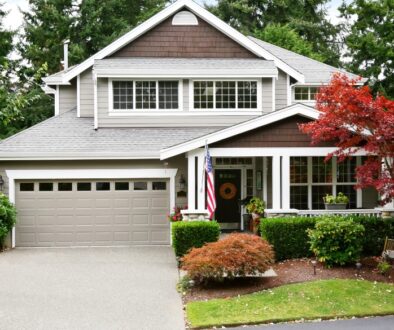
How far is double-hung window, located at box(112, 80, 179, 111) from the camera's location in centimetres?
2102

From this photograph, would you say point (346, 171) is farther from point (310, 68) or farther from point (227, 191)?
point (310, 68)

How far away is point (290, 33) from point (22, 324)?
26.6m

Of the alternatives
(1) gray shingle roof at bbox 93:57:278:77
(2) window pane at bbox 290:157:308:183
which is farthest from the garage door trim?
(2) window pane at bbox 290:157:308:183

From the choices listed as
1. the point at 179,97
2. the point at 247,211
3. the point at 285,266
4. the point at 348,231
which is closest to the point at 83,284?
the point at 285,266

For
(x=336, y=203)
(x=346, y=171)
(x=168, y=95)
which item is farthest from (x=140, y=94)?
(x=336, y=203)

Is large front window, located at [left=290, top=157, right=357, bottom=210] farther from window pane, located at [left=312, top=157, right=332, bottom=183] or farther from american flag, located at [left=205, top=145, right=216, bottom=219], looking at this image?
american flag, located at [left=205, top=145, right=216, bottom=219]

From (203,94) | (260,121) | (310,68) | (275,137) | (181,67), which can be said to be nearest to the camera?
(260,121)

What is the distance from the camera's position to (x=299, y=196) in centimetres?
1966

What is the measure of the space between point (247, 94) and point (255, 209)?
453 cm

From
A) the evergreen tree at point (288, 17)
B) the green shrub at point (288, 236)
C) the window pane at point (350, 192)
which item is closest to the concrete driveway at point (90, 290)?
the green shrub at point (288, 236)

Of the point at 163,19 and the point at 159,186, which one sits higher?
the point at 163,19

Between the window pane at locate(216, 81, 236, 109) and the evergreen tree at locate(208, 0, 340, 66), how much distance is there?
19.9 meters

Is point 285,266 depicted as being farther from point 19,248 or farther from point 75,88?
point 75,88

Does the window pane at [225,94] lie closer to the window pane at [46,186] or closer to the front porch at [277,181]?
the front porch at [277,181]
